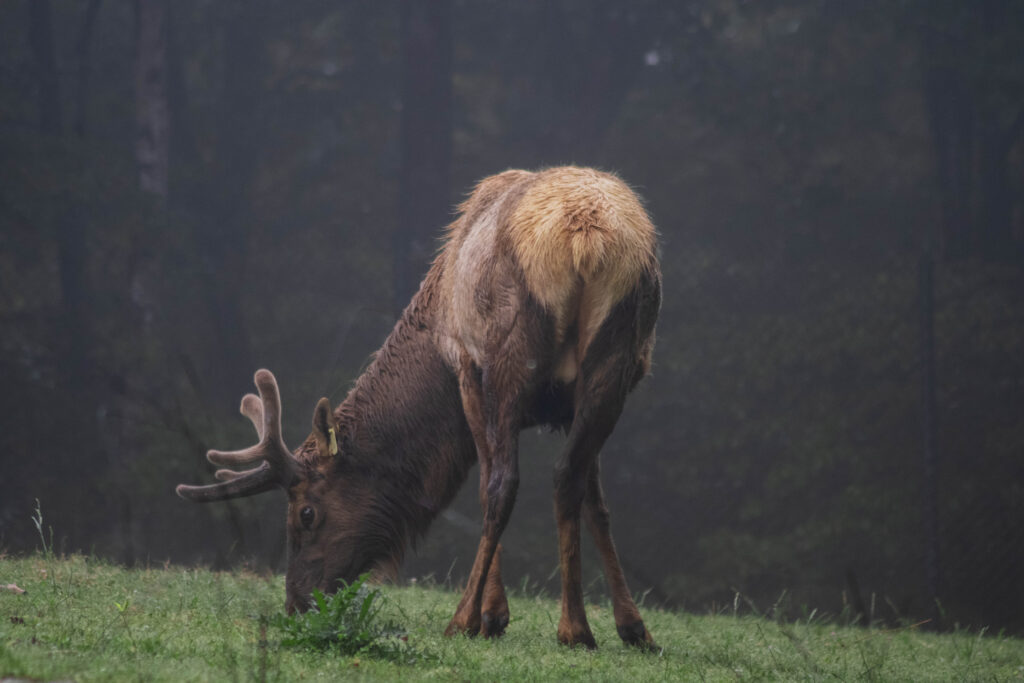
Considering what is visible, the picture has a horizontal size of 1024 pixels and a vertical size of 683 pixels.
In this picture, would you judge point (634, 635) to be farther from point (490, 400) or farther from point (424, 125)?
point (424, 125)

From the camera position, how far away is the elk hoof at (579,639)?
408cm

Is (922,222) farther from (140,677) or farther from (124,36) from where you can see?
(140,677)

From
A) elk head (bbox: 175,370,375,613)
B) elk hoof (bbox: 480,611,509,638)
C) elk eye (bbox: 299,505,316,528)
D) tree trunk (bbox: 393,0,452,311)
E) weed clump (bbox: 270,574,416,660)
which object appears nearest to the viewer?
weed clump (bbox: 270,574,416,660)

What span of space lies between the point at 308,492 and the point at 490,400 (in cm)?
117

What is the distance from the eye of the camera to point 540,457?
11391 millimetres

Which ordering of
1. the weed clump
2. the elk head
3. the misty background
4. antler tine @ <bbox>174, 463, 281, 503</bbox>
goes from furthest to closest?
the misty background → the elk head → antler tine @ <bbox>174, 463, 281, 503</bbox> → the weed clump

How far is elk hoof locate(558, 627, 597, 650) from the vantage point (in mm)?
4082

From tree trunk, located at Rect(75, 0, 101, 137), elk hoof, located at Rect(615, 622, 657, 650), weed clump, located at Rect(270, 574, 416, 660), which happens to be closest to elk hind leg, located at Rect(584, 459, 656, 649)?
elk hoof, located at Rect(615, 622, 657, 650)

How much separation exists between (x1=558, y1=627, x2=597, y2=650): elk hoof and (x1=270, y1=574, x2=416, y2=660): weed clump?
0.82m

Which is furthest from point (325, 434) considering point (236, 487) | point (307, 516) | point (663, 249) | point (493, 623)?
point (663, 249)

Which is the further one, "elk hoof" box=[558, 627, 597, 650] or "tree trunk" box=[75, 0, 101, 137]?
"tree trunk" box=[75, 0, 101, 137]

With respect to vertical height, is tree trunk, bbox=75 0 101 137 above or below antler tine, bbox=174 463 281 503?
above

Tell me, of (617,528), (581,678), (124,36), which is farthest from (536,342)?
(124,36)

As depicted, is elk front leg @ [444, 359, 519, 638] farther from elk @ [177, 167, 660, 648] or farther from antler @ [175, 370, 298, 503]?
antler @ [175, 370, 298, 503]
